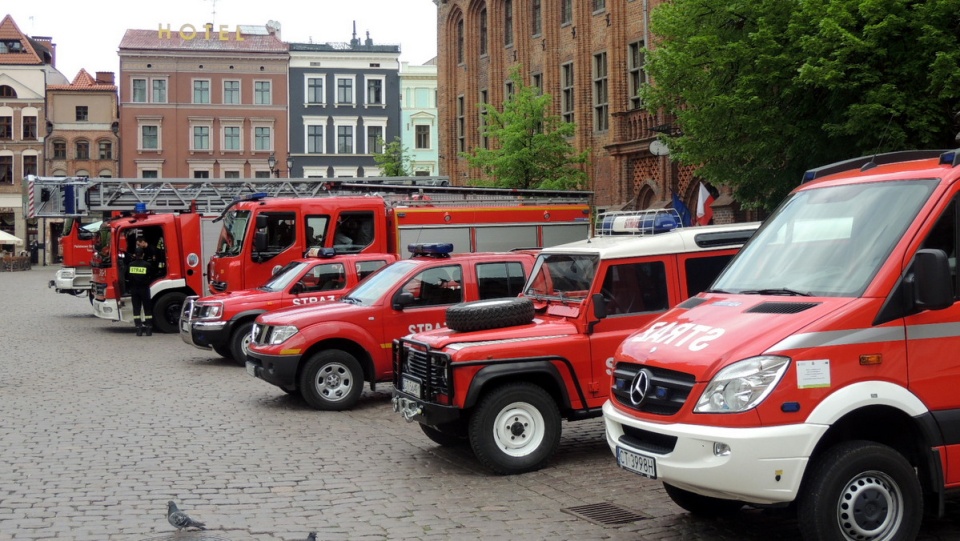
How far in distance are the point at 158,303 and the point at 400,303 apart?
518 inches

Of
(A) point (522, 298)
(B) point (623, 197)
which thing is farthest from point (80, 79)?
(A) point (522, 298)

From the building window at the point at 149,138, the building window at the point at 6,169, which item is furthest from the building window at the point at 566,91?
the building window at the point at 6,169

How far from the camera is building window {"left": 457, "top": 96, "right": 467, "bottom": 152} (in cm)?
5031

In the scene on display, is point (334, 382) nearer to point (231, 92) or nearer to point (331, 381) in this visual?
point (331, 381)

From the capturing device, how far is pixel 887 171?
7059 millimetres

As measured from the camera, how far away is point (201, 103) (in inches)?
3068

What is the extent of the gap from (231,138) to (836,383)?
7604 centimetres

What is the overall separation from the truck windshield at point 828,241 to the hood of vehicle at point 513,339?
2.23 metres

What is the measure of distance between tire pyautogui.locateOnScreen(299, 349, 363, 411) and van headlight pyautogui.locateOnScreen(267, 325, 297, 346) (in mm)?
401

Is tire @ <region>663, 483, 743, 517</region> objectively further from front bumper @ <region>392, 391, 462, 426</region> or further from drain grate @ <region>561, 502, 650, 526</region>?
front bumper @ <region>392, 391, 462, 426</region>

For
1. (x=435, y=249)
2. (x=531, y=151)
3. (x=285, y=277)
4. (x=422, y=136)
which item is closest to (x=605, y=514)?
(x=435, y=249)

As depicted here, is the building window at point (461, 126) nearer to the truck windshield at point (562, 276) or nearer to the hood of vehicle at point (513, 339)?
the truck windshield at point (562, 276)

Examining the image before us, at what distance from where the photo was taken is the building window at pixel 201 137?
7825cm

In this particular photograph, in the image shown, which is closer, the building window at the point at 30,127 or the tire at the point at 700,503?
the tire at the point at 700,503
